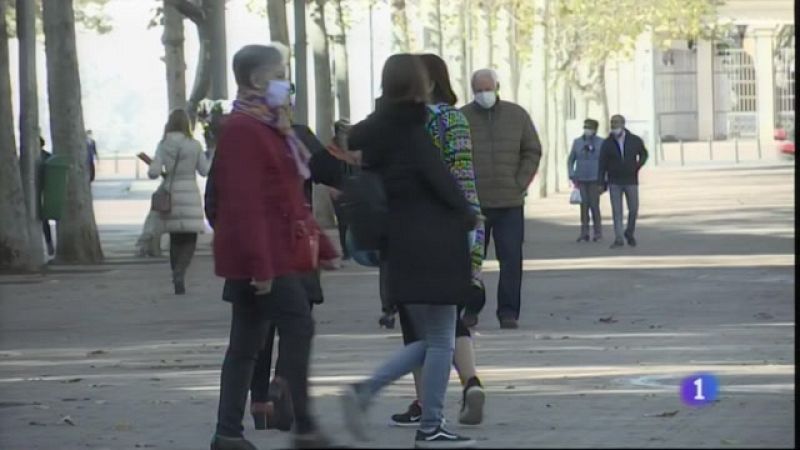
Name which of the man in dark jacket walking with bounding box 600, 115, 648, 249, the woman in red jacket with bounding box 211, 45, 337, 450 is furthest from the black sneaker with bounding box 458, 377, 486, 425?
the man in dark jacket walking with bounding box 600, 115, 648, 249

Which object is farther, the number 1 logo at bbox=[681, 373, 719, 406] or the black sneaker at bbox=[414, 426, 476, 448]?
the number 1 logo at bbox=[681, 373, 719, 406]

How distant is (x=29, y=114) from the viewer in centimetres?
2844

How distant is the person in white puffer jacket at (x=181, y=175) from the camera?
2225 centimetres

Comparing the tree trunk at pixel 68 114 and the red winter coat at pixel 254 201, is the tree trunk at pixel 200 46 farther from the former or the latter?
the red winter coat at pixel 254 201

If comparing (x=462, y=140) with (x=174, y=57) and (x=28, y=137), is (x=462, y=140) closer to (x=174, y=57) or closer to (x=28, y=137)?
(x=28, y=137)

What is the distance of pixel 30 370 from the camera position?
15.5m

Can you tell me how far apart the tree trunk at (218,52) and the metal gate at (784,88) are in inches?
2957

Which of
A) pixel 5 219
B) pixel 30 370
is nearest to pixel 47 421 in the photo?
pixel 30 370

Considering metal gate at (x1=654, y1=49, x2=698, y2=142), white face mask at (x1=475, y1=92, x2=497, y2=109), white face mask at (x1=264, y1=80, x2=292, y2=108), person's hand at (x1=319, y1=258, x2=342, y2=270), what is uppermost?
white face mask at (x1=264, y1=80, x2=292, y2=108)

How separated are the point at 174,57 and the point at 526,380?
2411cm

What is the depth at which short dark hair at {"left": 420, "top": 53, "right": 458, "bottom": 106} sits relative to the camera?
11.3 meters

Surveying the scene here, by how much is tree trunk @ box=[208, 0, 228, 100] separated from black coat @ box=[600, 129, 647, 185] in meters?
5.15

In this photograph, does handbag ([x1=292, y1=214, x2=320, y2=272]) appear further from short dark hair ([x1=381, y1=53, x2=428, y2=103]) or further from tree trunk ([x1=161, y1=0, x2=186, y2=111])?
tree trunk ([x1=161, y1=0, x2=186, y2=111])

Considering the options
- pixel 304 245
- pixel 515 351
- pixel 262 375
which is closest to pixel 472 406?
pixel 262 375
